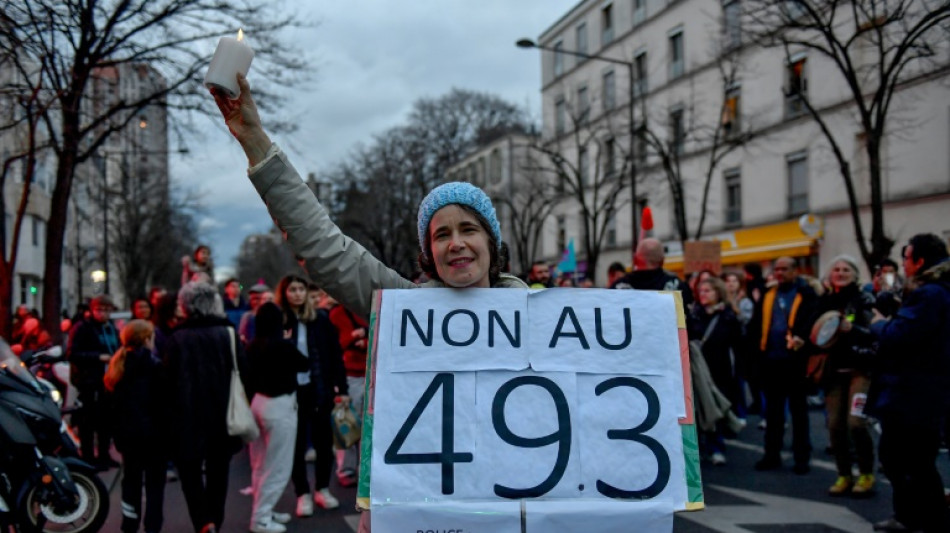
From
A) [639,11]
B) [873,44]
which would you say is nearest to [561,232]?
[639,11]

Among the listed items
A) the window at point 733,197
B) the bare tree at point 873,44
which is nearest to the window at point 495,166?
the window at point 733,197

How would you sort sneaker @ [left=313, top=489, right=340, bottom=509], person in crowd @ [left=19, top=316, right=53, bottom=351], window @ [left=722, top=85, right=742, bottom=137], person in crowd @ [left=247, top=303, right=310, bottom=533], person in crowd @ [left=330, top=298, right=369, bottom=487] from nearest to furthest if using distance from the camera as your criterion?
person in crowd @ [left=247, top=303, right=310, bottom=533] < sneaker @ [left=313, top=489, right=340, bottom=509] < person in crowd @ [left=330, top=298, right=369, bottom=487] < person in crowd @ [left=19, top=316, right=53, bottom=351] < window @ [left=722, top=85, right=742, bottom=137]

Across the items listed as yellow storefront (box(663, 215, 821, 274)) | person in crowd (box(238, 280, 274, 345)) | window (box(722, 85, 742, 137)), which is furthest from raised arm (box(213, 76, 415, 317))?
window (box(722, 85, 742, 137))

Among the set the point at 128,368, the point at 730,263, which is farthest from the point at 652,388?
the point at 730,263

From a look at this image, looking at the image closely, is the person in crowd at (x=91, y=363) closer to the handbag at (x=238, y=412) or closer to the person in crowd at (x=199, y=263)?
the person in crowd at (x=199, y=263)

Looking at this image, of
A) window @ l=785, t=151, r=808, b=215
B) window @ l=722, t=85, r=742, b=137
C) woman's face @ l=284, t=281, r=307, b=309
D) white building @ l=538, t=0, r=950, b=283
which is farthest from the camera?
window @ l=722, t=85, r=742, b=137

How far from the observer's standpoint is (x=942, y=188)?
76.2 feet

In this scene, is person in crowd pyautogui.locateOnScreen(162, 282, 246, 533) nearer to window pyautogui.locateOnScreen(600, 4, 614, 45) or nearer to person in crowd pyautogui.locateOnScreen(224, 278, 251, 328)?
person in crowd pyautogui.locateOnScreen(224, 278, 251, 328)

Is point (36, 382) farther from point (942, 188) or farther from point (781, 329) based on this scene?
point (942, 188)

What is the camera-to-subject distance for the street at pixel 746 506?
6414 mm

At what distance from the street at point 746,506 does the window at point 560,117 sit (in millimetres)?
36980

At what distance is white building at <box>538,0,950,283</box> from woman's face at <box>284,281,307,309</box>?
1448 cm

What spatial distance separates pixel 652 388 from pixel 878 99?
16.1m

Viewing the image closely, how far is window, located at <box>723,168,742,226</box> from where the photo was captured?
32719 millimetres
